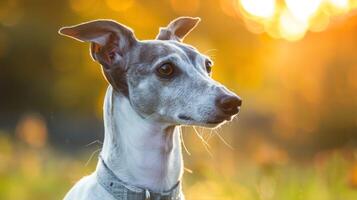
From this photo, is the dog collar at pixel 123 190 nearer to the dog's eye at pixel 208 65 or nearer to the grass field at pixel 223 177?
the dog's eye at pixel 208 65

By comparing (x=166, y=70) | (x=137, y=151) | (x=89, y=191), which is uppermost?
(x=166, y=70)

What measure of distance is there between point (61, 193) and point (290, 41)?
440cm

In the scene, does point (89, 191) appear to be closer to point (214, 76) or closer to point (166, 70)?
point (166, 70)

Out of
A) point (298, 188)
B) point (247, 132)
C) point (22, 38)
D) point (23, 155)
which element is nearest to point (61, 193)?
point (23, 155)

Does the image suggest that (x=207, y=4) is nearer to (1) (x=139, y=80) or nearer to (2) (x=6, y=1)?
(2) (x=6, y=1)

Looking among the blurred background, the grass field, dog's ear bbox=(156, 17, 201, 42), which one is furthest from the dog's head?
the blurred background

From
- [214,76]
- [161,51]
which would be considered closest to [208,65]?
[161,51]

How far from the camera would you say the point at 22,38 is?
12.7 m

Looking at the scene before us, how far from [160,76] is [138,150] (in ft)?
1.45

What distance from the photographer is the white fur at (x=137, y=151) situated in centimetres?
505

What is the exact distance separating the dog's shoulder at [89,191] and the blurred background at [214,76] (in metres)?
3.55

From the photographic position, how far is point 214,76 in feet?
38.4

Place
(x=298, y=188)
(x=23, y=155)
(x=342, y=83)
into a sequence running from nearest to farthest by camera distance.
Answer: (x=298, y=188) < (x=23, y=155) < (x=342, y=83)

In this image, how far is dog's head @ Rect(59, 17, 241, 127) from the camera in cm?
491
